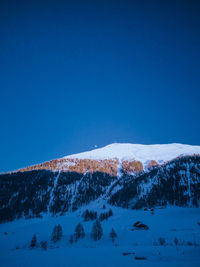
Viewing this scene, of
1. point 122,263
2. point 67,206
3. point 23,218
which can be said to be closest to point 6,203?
point 23,218

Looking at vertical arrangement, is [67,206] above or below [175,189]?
below

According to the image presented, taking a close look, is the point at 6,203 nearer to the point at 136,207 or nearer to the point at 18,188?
the point at 18,188

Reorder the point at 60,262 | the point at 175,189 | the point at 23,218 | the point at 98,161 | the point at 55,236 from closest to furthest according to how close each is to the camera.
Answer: the point at 60,262
the point at 55,236
the point at 175,189
the point at 23,218
the point at 98,161

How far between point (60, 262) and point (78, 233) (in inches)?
946

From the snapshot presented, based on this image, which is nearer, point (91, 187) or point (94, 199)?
point (94, 199)

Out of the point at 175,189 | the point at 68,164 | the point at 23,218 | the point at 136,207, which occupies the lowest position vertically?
the point at 23,218

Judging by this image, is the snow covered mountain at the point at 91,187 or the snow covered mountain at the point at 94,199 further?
the snow covered mountain at the point at 91,187

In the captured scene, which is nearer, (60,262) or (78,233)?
(60,262)

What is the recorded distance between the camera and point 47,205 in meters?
102

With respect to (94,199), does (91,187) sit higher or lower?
higher

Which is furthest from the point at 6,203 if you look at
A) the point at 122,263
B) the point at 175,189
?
the point at 122,263

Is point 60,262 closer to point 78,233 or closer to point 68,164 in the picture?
point 78,233

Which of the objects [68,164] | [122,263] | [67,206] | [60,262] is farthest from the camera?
[68,164]

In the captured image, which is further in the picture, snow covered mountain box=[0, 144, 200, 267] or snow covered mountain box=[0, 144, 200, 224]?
snow covered mountain box=[0, 144, 200, 224]
